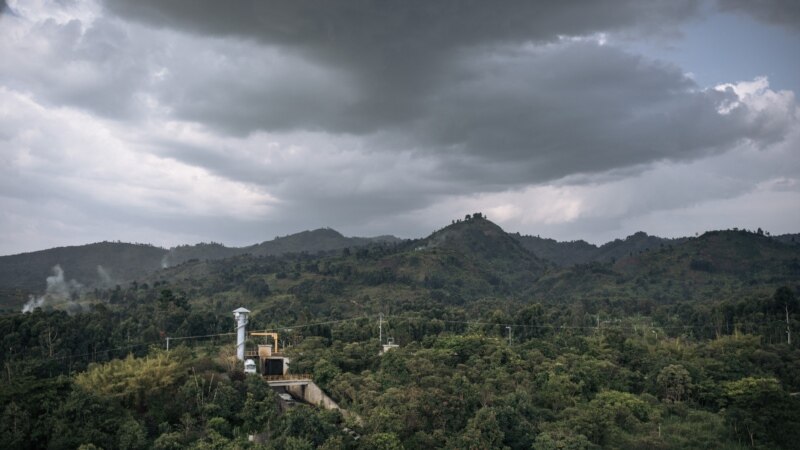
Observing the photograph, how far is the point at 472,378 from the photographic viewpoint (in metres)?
38.6

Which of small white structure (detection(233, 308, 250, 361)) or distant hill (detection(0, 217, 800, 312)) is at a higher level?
distant hill (detection(0, 217, 800, 312))

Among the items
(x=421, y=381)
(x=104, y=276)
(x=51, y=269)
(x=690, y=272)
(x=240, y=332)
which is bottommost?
(x=421, y=381)

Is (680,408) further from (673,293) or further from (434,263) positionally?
(434,263)

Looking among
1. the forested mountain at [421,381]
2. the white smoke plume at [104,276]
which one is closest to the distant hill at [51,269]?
the white smoke plume at [104,276]

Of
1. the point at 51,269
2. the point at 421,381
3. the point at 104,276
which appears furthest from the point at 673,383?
the point at 51,269

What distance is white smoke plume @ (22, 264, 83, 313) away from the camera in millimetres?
89625

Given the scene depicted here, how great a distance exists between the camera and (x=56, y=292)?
123 m

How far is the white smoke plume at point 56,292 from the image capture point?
3529 inches

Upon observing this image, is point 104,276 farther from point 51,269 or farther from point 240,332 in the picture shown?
point 240,332

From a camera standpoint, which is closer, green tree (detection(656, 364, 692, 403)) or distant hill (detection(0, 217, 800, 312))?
green tree (detection(656, 364, 692, 403))

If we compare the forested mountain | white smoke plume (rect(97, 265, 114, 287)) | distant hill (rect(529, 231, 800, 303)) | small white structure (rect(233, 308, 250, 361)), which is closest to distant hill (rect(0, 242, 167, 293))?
white smoke plume (rect(97, 265, 114, 287))

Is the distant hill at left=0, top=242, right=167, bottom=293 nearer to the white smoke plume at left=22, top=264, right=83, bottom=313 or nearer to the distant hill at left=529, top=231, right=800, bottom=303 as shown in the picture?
the white smoke plume at left=22, top=264, right=83, bottom=313

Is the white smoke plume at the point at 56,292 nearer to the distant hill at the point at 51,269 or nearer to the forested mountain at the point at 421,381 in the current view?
the distant hill at the point at 51,269

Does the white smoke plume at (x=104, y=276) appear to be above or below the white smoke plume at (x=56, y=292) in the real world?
above
